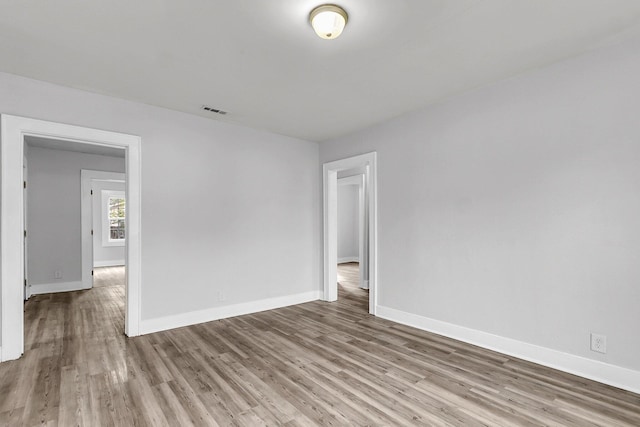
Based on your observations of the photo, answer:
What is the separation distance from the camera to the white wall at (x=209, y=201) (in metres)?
3.40

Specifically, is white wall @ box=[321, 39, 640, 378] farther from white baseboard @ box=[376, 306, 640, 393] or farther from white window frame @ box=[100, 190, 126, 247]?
white window frame @ box=[100, 190, 126, 247]

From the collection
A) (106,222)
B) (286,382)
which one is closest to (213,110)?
(286,382)

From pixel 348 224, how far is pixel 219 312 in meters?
6.90

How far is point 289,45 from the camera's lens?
7.98ft

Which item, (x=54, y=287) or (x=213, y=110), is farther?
(x=54, y=287)

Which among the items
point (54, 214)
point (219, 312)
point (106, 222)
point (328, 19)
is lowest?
point (219, 312)

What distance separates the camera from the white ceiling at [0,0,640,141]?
2.02 m

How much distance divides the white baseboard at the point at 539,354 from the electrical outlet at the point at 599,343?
0.10m

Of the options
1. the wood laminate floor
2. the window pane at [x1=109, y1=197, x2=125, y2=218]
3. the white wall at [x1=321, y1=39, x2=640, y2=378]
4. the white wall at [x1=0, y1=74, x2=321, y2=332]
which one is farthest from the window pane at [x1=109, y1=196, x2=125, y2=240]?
the white wall at [x1=321, y1=39, x2=640, y2=378]

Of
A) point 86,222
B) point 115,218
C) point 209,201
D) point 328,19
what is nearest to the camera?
point 328,19

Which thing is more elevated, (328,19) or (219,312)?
(328,19)

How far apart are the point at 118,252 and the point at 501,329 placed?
9.81m

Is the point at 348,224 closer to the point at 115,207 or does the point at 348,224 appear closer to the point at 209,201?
the point at 209,201

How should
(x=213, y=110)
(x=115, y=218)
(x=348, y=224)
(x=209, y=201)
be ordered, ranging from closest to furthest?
(x=213, y=110), (x=209, y=201), (x=115, y=218), (x=348, y=224)
